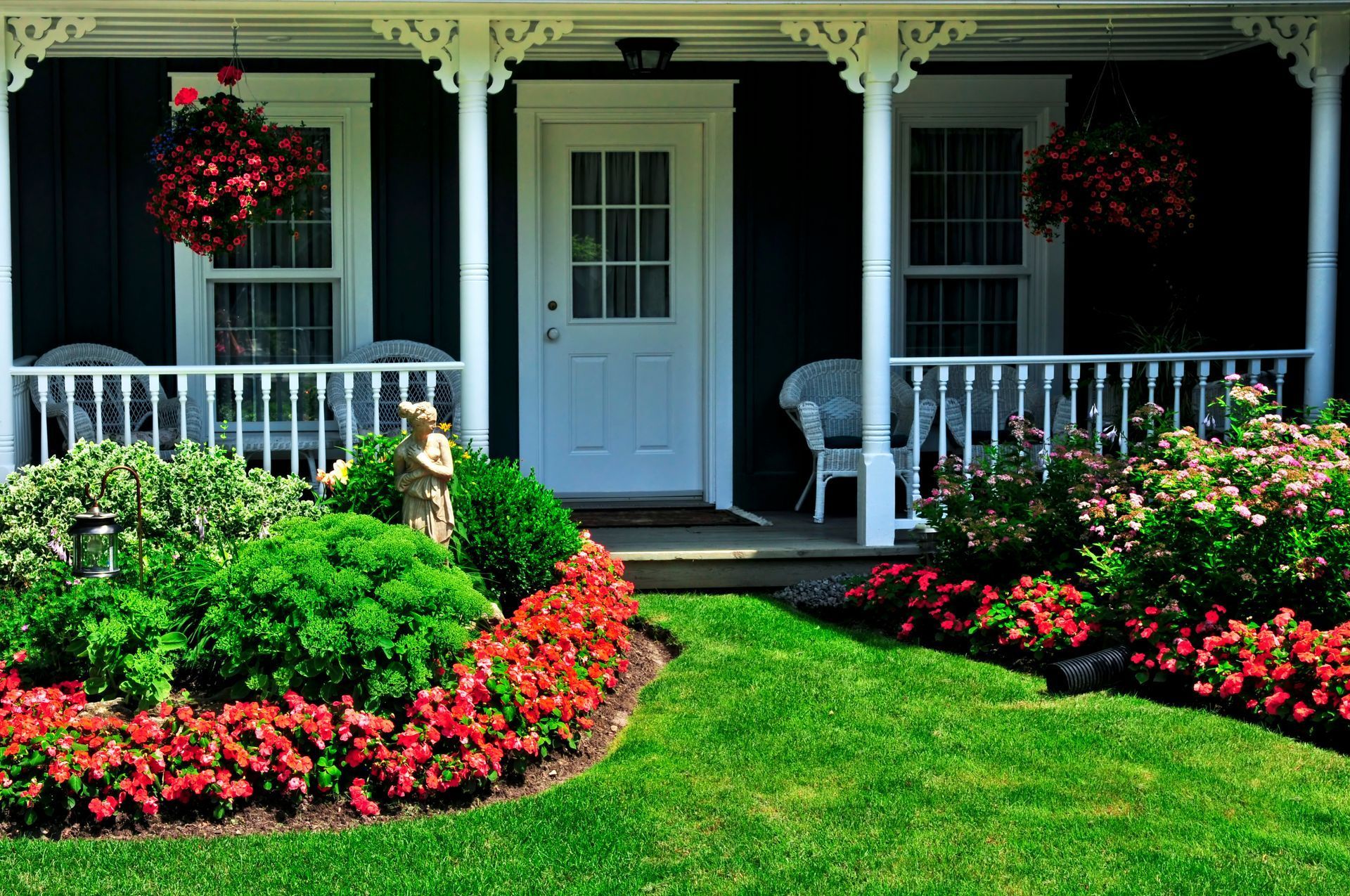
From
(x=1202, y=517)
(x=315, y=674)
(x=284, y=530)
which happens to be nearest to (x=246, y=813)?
(x=315, y=674)

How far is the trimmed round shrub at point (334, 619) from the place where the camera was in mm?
4770

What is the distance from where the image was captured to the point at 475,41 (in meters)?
7.22

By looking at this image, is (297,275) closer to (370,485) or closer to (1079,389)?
(370,485)

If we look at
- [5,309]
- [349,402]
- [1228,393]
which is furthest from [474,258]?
[1228,393]

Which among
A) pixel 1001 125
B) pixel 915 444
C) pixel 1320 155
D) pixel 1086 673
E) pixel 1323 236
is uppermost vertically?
pixel 1001 125

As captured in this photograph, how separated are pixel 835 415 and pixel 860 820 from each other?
456 centimetres

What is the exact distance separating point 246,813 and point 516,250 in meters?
4.81

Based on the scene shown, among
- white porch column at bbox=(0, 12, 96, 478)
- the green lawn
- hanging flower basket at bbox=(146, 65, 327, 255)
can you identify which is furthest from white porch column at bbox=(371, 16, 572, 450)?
the green lawn

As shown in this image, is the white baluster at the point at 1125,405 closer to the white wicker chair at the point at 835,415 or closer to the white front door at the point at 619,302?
the white wicker chair at the point at 835,415

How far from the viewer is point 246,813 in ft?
14.9

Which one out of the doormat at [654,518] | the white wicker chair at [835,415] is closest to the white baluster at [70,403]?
the doormat at [654,518]

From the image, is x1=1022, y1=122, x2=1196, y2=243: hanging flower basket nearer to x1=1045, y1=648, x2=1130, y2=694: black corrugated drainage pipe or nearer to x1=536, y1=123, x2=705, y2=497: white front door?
x1=536, y1=123, x2=705, y2=497: white front door

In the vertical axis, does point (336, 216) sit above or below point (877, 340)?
above

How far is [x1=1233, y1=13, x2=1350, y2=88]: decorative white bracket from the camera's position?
24.4 ft
